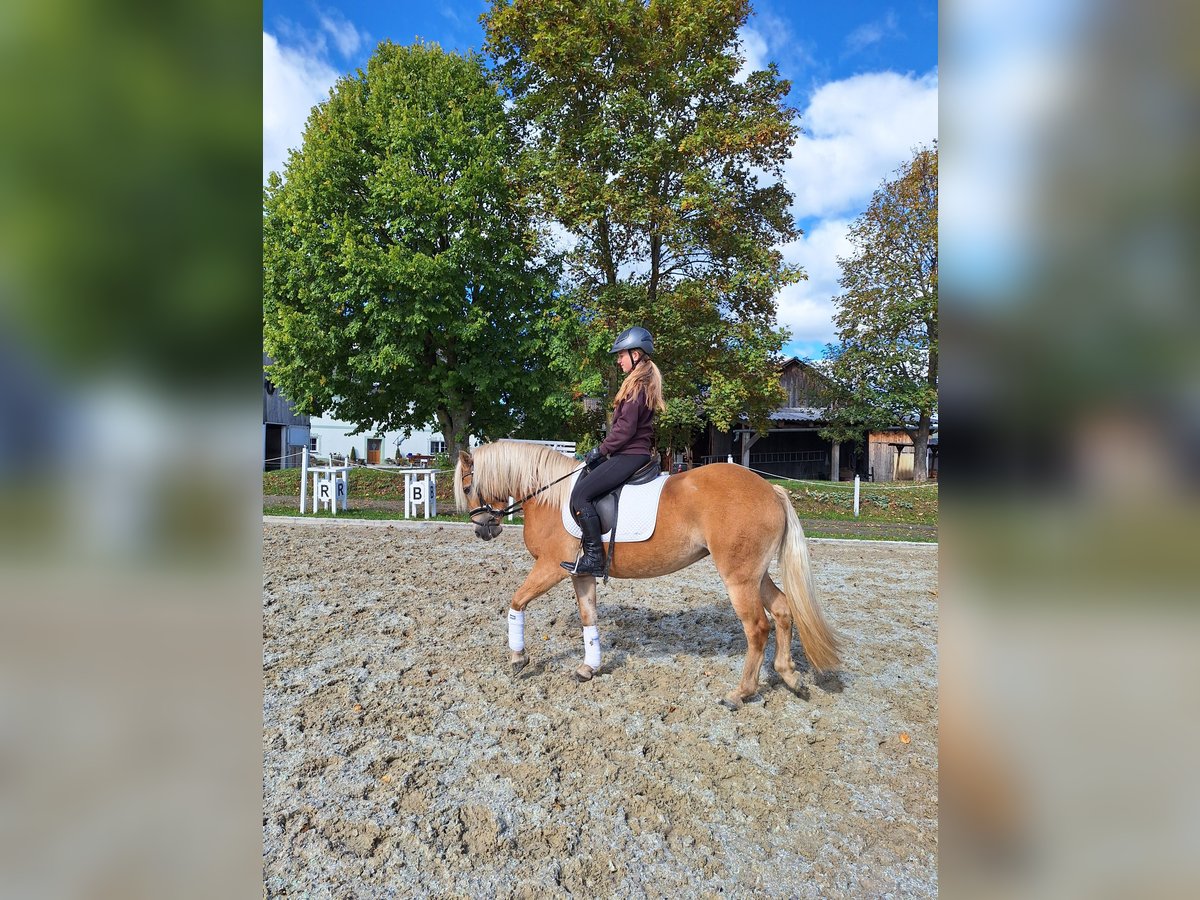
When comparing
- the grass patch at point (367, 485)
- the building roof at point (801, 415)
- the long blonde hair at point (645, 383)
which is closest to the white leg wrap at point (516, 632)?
the long blonde hair at point (645, 383)

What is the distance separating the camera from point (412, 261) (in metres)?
13.8

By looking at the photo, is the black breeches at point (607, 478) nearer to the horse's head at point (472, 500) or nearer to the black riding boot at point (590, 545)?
the black riding boot at point (590, 545)

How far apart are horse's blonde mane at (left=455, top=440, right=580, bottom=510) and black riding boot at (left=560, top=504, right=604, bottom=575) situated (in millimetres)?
375

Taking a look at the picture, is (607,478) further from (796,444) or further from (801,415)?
(796,444)

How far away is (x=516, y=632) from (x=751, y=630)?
5.40ft

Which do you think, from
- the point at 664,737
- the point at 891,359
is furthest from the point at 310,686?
the point at 891,359

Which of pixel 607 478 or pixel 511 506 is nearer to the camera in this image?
pixel 607 478

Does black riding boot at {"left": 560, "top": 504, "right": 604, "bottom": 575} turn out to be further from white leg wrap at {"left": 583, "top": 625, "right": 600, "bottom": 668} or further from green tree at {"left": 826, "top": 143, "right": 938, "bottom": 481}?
green tree at {"left": 826, "top": 143, "right": 938, "bottom": 481}

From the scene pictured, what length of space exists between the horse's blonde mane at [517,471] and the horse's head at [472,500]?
75 millimetres

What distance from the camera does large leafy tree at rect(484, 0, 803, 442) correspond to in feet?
41.6

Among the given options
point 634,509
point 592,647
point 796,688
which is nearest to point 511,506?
point 634,509
